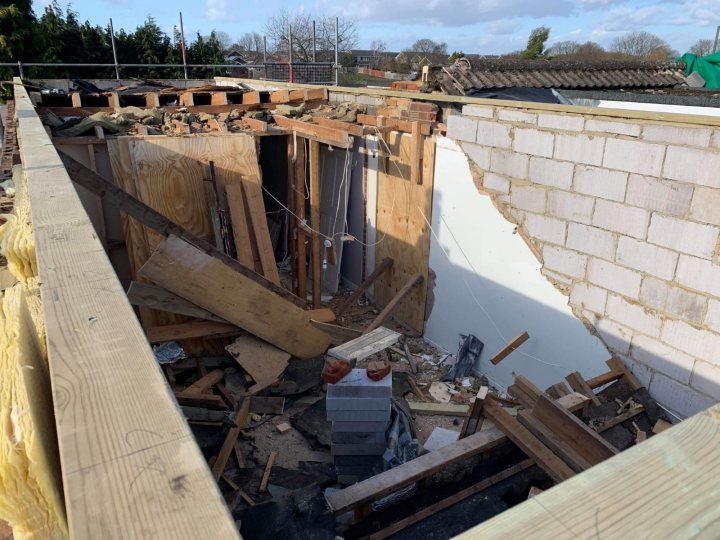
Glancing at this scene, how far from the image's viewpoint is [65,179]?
2.59 m

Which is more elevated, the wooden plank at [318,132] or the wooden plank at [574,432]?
the wooden plank at [318,132]

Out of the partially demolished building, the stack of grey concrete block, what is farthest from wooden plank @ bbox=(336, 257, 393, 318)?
the stack of grey concrete block

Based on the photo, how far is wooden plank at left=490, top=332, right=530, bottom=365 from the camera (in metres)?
5.55

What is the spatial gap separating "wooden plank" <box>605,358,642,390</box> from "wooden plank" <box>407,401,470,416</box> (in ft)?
5.12

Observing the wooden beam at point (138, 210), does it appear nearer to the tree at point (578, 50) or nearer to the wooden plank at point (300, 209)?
the wooden plank at point (300, 209)

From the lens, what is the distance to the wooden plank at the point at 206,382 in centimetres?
551

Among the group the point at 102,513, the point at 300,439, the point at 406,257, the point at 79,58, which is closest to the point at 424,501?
the point at 300,439

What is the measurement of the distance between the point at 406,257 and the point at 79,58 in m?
21.2

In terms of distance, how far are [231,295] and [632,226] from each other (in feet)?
13.2

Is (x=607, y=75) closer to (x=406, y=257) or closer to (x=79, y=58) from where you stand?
(x=406, y=257)

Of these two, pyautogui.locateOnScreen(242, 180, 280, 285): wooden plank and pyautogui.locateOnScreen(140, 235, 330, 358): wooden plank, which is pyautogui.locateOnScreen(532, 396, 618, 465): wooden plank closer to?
pyautogui.locateOnScreen(140, 235, 330, 358): wooden plank

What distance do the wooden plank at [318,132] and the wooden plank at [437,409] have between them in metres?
3.12

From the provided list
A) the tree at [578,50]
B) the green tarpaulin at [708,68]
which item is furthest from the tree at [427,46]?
the green tarpaulin at [708,68]

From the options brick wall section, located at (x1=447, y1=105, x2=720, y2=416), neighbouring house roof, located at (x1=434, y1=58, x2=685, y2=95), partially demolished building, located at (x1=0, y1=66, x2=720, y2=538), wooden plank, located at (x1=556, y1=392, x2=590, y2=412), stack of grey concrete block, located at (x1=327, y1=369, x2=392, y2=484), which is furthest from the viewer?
neighbouring house roof, located at (x1=434, y1=58, x2=685, y2=95)
